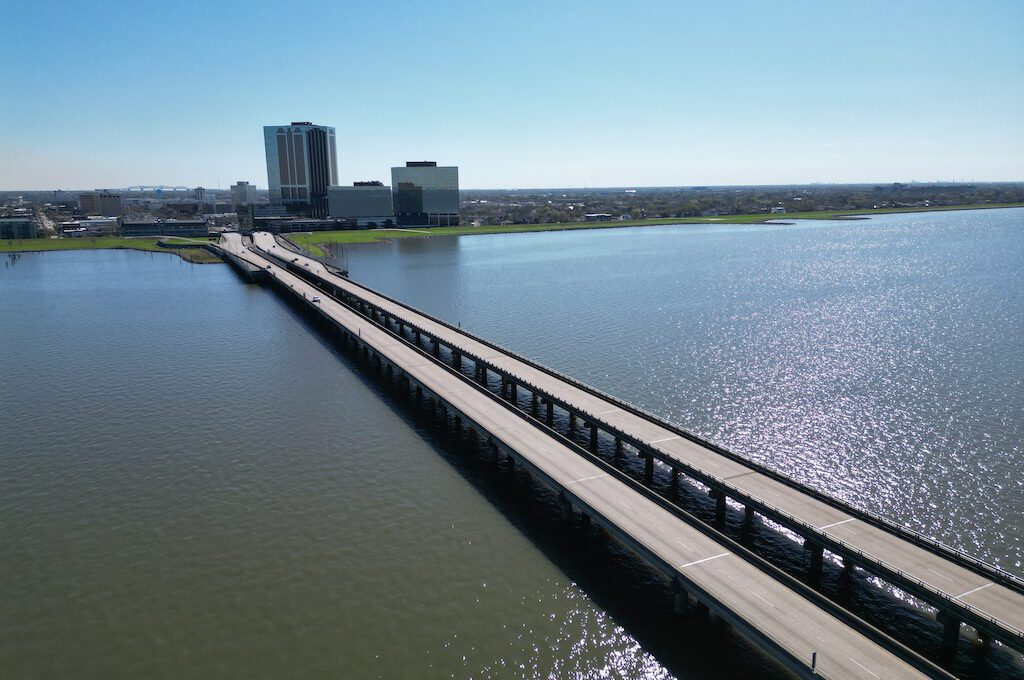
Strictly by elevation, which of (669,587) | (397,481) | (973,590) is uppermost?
(973,590)

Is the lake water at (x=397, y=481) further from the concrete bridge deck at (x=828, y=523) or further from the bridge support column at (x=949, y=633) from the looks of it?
the concrete bridge deck at (x=828, y=523)

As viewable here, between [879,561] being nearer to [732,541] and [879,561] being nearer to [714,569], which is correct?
[732,541]

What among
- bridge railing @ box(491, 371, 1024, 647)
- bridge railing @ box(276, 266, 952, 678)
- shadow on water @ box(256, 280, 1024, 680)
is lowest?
shadow on water @ box(256, 280, 1024, 680)

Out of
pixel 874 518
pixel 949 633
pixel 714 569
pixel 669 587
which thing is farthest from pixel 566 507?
pixel 949 633

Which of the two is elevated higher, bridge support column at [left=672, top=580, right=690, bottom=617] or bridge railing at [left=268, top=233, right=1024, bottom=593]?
bridge railing at [left=268, top=233, right=1024, bottom=593]

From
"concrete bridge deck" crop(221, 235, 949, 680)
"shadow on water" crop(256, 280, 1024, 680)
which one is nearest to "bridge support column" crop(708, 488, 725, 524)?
"shadow on water" crop(256, 280, 1024, 680)

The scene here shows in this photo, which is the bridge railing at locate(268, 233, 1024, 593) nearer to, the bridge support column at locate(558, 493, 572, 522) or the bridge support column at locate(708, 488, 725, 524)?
the bridge support column at locate(708, 488, 725, 524)

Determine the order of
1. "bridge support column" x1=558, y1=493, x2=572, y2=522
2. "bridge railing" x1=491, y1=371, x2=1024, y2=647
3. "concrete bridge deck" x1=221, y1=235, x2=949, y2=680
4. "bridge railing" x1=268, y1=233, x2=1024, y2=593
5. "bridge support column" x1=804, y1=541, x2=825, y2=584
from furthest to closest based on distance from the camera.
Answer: "bridge support column" x1=558, y1=493, x2=572, y2=522 < "bridge support column" x1=804, y1=541, x2=825, y2=584 < "bridge railing" x1=268, y1=233, x2=1024, y2=593 < "bridge railing" x1=491, y1=371, x2=1024, y2=647 < "concrete bridge deck" x1=221, y1=235, x2=949, y2=680

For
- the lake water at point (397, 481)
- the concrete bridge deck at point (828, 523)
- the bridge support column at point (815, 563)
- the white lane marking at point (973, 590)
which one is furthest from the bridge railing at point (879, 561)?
the lake water at point (397, 481)
